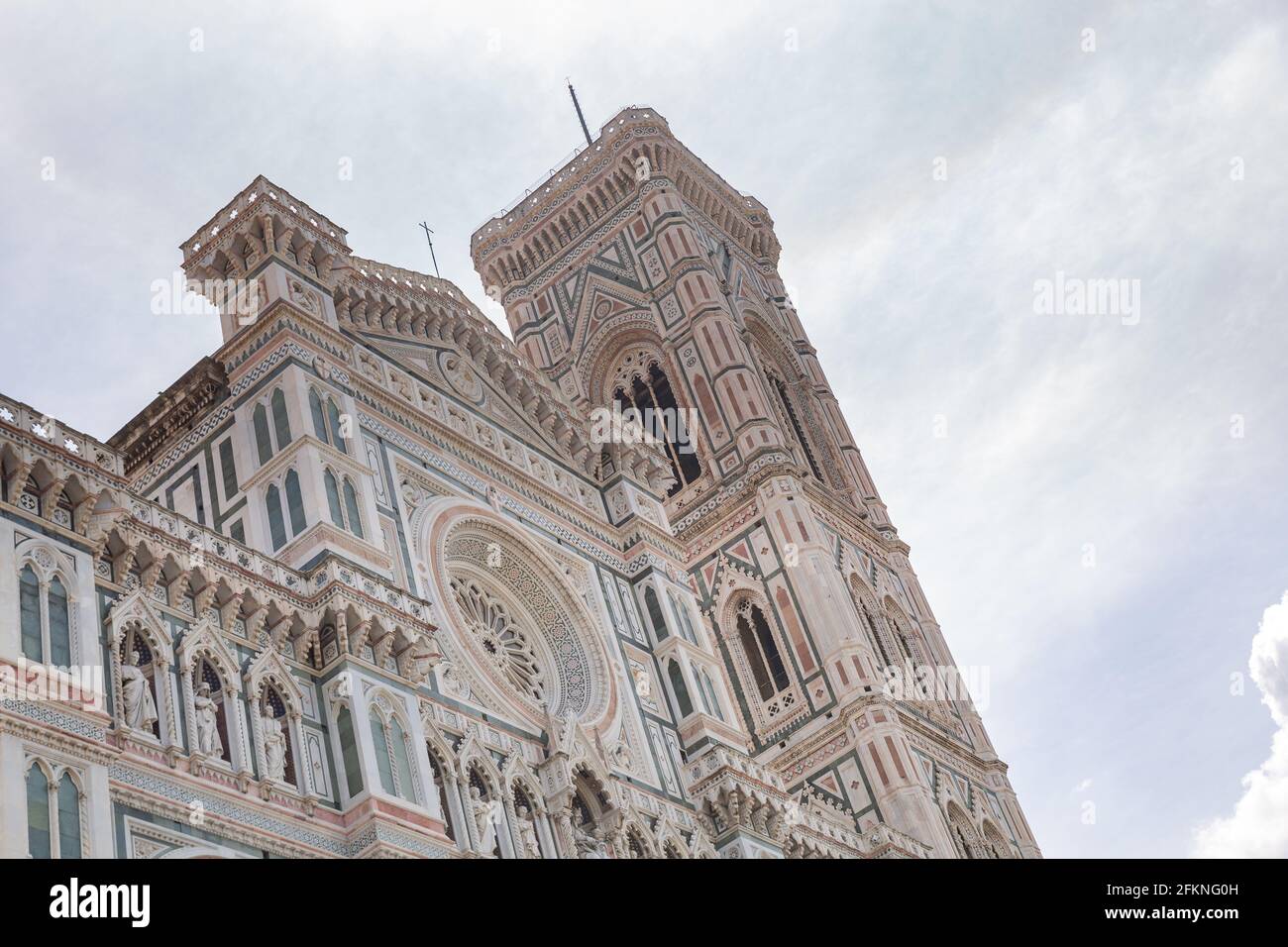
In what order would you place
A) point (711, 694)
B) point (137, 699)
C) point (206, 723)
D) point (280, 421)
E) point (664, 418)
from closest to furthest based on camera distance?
point (137, 699) < point (206, 723) < point (280, 421) < point (711, 694) < point (664, 418)

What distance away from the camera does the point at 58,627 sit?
1366 centimetres

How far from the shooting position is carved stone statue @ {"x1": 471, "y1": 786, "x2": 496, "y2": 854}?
17.6 meters

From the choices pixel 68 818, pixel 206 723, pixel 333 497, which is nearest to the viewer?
pixel 68 818

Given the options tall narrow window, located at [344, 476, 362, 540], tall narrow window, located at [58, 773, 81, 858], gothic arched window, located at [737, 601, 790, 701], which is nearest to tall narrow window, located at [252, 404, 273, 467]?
tall narrow window, located at [344, 476, 362, 540]

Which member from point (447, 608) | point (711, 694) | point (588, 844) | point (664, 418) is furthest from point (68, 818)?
point (664, 418)

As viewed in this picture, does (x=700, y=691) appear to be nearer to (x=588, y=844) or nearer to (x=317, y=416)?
(x=588, y=844)

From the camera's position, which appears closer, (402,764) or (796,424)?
(402,764)

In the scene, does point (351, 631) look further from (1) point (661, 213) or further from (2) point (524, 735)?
(1) point (661, 213)

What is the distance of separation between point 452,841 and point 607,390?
25.0 meters

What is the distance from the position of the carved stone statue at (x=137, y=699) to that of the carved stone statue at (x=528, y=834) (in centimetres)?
545

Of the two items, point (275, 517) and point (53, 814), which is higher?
point (275, 517)

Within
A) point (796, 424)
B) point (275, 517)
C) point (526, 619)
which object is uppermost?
point (796, 424)

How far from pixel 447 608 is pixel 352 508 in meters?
1.92
